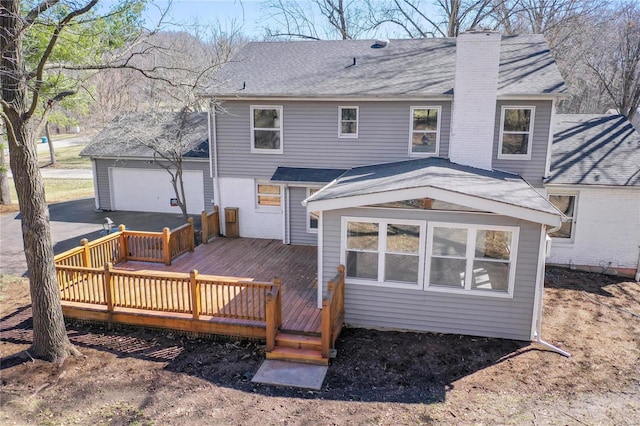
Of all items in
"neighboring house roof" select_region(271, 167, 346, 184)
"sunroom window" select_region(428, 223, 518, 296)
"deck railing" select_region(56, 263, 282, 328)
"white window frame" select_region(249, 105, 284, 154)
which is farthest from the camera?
"white window frame" select_region(249, 105, 284, 154)

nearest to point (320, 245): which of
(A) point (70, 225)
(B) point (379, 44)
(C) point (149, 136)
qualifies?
(C) point (149, 136)

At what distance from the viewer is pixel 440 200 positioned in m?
8.59

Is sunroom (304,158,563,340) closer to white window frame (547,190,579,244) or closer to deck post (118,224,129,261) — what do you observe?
white window frame (547,190,579,244)

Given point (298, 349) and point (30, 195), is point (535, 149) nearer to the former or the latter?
point (298, 349)

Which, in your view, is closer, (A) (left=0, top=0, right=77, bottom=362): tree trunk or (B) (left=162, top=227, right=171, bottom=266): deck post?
(A) (left=0, top=0, right=77, bottom=362): tree trunk

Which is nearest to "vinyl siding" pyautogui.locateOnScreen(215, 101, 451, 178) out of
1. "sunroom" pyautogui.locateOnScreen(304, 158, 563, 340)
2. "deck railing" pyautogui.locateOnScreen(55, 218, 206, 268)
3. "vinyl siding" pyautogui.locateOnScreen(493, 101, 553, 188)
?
"vinyl siding" pyautogui.locateOnScreen(493, 101, 553, 188)

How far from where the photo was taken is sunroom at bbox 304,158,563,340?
28.1 feet

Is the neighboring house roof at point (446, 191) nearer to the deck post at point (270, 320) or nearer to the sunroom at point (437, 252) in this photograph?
the sunroom at point (437, 252)

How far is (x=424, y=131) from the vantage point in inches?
516

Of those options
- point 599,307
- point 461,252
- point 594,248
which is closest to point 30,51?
point 461,252

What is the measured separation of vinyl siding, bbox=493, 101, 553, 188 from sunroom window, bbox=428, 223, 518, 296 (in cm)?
464

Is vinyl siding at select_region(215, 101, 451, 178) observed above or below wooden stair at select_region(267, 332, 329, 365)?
above

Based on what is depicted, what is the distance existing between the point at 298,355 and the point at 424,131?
773 cm

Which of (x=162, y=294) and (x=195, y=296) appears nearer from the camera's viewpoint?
(x=195, y=296)
